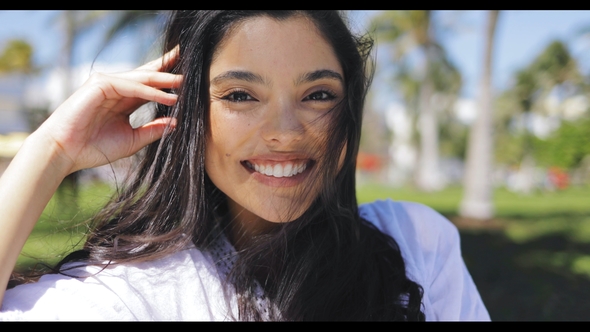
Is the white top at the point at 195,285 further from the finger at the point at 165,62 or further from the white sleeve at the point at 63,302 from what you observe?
the finger at the point at 165,62

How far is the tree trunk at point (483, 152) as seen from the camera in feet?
28.9

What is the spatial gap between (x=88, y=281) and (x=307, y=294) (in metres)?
0.66

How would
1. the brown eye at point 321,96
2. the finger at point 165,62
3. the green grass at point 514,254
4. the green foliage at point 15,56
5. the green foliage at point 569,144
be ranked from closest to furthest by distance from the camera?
the brown eye at point 321,96 < the finger at point 165,62 < the green grass at point 514,254 < the green foliage at point 569,144 < the green foliage at point 15,56

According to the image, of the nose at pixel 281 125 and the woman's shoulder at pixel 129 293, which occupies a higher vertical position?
the nose at pixel 281 125

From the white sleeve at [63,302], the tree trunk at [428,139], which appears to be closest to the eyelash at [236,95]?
the white sleeve at [63,302]

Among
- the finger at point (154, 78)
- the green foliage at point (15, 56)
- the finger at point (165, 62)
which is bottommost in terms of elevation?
the finger at point (154, 78)

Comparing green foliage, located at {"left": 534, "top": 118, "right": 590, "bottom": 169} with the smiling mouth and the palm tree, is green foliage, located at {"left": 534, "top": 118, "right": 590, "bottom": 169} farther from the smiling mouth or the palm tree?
the smiling mouth

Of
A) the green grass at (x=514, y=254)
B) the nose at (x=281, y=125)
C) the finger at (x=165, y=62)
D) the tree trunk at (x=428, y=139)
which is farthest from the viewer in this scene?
the tree trunk at (x=428, y=139)

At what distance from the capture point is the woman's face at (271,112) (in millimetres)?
1494

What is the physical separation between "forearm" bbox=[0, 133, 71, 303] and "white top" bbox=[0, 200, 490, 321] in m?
0.12

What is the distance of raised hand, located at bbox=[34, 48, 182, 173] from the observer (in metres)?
1.58

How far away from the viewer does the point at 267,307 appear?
1610 millimetres

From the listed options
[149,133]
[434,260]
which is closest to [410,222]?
[434,260]

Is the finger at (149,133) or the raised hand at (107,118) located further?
the finger at (149,133)
